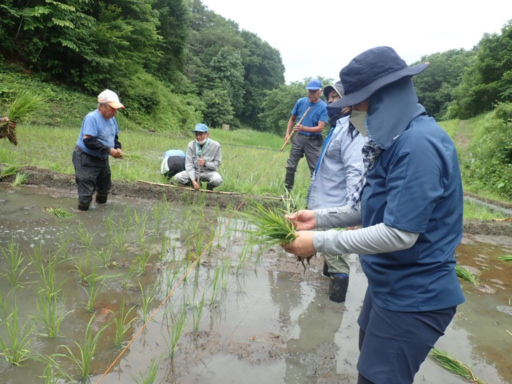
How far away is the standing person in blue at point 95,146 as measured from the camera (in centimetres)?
450

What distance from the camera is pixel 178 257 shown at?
355 centimetres

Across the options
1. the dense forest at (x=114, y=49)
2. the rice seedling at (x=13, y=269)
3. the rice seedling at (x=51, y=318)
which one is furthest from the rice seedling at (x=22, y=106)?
the dense forest at (x=114, y=49)

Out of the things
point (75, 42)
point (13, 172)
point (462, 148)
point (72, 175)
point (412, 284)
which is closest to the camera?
point (412, 284)

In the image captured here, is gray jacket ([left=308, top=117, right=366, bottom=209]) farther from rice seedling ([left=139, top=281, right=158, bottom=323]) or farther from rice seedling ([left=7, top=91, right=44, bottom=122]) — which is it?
rice seedling ([left=7, top=91, right=44, bottom=122])

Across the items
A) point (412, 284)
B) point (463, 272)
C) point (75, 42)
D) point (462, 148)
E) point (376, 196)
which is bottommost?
point (463, 272)

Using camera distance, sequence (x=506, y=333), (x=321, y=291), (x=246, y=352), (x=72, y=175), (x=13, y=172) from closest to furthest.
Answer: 1. (x=246, y=352)
2. (x=506, y=333)
3. (x=321, y=291)
4. (x=13, y=172)
5. (x=72, y=175)

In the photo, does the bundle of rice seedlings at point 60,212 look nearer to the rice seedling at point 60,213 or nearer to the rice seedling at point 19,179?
the rice seedling at point 60,213

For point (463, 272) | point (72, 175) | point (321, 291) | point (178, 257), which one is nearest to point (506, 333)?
point (463, 272)

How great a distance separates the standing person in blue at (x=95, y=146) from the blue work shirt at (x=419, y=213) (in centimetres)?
406

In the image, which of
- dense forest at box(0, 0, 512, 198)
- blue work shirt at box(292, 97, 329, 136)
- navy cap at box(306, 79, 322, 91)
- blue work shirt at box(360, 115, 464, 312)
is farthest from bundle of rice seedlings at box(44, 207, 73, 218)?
dense forest at box(0, 0, 512, 198)

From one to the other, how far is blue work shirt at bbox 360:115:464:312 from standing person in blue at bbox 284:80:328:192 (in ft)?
13.3

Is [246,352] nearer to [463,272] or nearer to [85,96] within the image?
[463,272]

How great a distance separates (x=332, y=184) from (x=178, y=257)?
1.72m

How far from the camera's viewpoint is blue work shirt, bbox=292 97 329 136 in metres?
5.31
